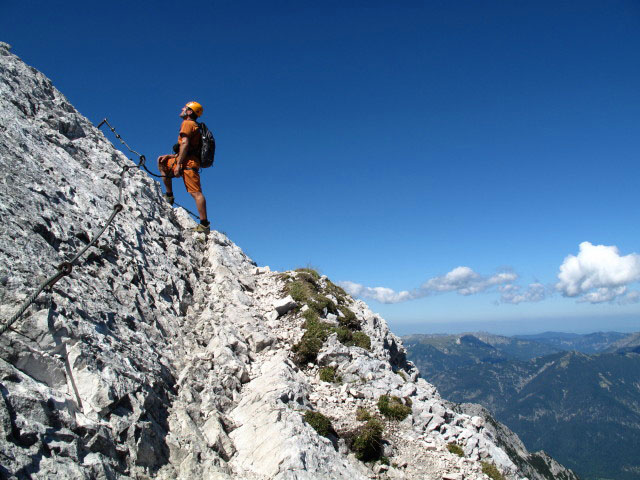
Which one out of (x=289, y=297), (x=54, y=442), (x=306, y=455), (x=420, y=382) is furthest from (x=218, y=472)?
(x=420, y=382)

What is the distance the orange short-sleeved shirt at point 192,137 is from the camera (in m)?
18.7

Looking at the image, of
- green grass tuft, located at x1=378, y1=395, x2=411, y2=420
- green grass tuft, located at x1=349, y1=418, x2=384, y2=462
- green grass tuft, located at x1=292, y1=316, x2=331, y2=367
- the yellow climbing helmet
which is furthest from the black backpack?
green grass tuft, located at x1=349, y1=418, x2=384, y2=462

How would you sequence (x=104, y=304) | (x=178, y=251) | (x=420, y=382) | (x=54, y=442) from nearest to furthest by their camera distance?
(x=54, y=442) → (x=104, y=304) → (x=178, y=251) → (x=420, y=382)

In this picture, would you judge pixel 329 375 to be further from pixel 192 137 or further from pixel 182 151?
pixel 192 137

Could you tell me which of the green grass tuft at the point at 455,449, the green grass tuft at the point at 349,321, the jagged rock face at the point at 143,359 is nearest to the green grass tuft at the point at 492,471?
the jagged rock face at the point at 143,359

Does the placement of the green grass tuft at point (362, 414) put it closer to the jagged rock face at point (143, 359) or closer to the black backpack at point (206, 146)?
the jagged rock face at point (143, 359)

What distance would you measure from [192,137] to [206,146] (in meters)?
0.78

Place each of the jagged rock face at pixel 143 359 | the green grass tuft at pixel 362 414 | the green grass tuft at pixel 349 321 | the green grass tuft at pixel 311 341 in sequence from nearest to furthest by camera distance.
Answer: the jagged rock face at pixel 143 359 < the green grass tuft at pixel 362 414 < the green grass tuft at pixel 311 341 < the green grass tuft at pixel 349 321

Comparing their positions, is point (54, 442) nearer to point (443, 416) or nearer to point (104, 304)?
point (104, 304)

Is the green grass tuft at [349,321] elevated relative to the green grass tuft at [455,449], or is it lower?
elevated

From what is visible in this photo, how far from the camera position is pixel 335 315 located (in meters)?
18.4

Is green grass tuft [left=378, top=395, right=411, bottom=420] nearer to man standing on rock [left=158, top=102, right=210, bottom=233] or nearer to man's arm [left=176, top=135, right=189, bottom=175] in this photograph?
man standing on rock [left=158, top=102, right=210, bottom=233]

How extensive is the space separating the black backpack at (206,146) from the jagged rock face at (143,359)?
136 inches

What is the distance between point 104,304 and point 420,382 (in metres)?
15.4
